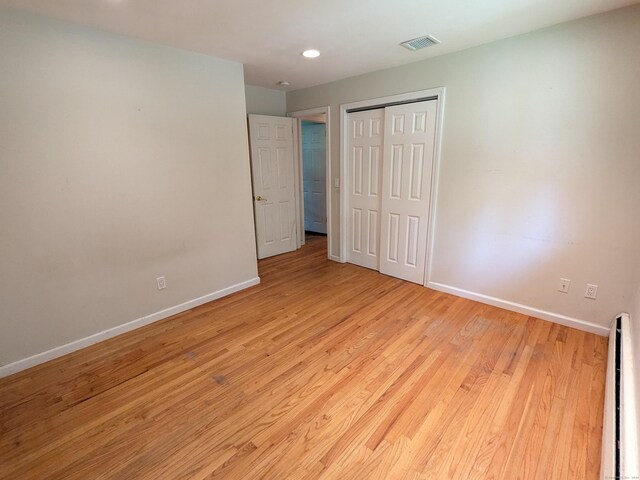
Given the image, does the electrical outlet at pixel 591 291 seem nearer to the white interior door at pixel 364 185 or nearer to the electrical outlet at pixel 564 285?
the electrical outlet at pixel 564 285

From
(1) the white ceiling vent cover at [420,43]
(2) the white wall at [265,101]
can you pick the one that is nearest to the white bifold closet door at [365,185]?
(1) the white ceiling vent cover at [420,43]

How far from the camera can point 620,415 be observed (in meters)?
1.45

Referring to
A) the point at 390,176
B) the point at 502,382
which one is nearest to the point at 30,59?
the point at 390,176

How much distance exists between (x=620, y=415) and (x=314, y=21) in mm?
2872

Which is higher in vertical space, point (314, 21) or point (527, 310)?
point (314, 21)

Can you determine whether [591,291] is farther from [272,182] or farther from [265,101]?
[265,101]

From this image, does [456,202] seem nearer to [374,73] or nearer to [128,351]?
[374,73]

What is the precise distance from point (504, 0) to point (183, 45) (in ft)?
7.80

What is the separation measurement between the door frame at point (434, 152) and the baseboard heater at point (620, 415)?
1637mm

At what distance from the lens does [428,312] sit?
287 centimetres

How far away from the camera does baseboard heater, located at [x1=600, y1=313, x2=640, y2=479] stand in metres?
1.21

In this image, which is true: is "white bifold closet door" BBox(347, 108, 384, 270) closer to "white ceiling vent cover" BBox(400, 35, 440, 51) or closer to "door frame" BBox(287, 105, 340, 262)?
"door frame" BBox(287, 105, 340, 262)

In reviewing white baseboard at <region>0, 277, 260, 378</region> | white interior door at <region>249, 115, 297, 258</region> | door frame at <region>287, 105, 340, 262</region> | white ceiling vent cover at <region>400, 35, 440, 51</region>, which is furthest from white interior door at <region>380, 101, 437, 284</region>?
white baseboard at <region>0, 277, 260, 378</region>

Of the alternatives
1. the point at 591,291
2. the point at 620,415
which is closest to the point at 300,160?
the point at 591,291
